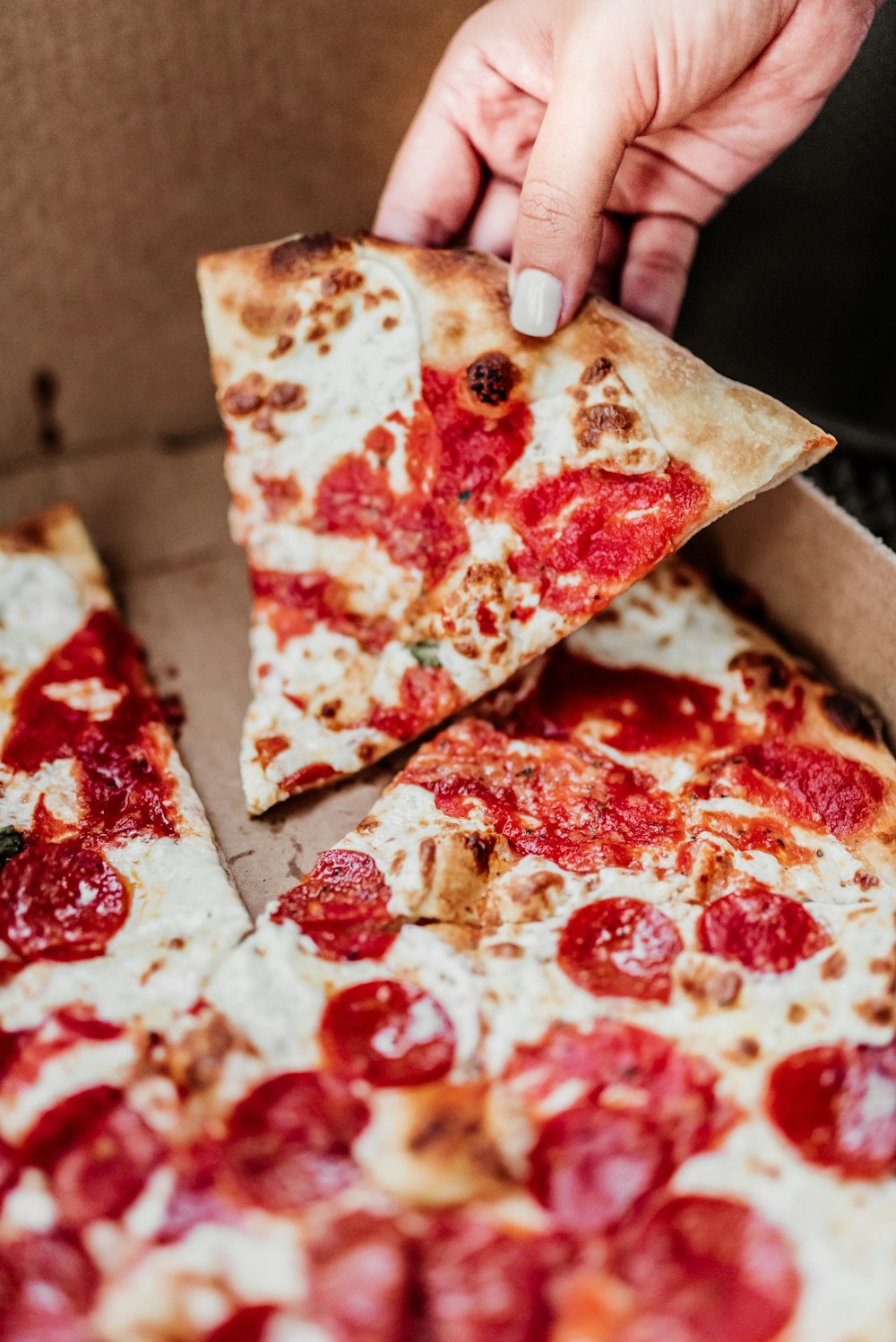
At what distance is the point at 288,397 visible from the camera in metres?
2.59

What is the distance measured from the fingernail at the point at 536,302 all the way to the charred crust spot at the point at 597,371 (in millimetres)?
119

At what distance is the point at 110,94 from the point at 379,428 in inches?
53.6

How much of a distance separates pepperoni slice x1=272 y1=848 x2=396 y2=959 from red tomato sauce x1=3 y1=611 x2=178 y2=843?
0.35 m

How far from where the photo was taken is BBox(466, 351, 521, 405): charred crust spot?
7.76 feet

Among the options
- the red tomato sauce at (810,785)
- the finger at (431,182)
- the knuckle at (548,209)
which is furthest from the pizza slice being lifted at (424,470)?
the red tomato sauce at (810,785)

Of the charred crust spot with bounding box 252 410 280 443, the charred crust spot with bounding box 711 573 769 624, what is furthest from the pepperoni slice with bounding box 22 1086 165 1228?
the charred crust spot with bounding box 711 573 769 624

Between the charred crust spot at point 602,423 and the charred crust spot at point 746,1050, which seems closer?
the charred crust spot at point 746,1050

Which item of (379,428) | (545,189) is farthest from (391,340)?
(545,189)

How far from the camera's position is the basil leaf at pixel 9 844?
215cm

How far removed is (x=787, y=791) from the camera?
2.29 m

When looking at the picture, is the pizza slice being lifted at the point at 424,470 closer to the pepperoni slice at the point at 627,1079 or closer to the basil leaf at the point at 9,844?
the basil leaf at the point at 9,844

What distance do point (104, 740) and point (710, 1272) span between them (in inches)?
63.4

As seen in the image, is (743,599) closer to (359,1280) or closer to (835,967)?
(835,967)

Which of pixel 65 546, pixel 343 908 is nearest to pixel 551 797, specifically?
pixel 343 908
